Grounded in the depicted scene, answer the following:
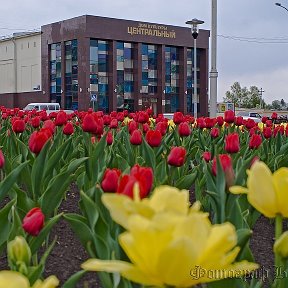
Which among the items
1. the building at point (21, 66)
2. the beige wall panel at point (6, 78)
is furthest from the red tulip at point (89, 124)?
the beige wall panel at point (6, 78)

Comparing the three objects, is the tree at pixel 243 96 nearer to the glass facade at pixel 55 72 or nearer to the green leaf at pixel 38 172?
the glass facade at pixel 55 72

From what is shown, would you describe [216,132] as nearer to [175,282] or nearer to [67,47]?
[175,282]

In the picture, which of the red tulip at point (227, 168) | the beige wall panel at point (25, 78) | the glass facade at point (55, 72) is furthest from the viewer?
the beige wall panel at point (25, 78)

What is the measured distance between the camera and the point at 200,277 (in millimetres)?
773

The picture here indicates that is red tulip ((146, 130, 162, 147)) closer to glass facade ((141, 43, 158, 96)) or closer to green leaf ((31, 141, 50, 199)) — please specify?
green leaf ((31, 141, 50, 199))

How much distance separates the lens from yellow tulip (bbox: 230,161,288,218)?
94 centimetres

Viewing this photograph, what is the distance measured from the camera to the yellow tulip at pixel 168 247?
0.69 meters

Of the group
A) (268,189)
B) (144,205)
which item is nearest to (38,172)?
(268,189)

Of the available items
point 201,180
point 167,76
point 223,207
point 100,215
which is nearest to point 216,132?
point 201,180

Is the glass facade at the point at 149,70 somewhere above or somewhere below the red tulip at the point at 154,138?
above

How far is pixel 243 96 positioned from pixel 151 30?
118 ft

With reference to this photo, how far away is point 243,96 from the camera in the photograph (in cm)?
7956

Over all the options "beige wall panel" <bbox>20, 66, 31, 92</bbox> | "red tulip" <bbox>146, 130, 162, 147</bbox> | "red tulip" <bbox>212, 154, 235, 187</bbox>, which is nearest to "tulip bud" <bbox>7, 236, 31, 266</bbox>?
"red tulip" <bbox>212, 154, 235, 187</bbox>

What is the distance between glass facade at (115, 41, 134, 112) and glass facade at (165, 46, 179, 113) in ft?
11.4
